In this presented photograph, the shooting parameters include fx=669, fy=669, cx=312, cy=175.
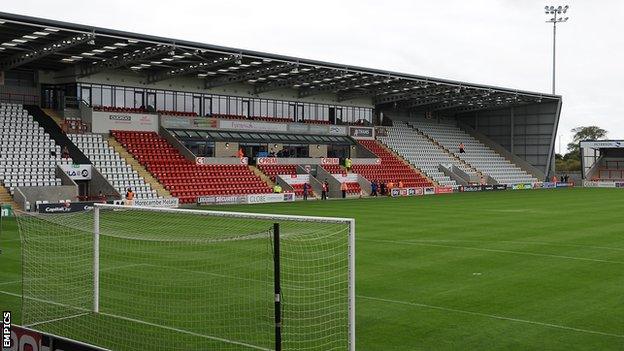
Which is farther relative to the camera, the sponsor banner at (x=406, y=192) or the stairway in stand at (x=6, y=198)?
the sponsor banner at (x=406, y=192)

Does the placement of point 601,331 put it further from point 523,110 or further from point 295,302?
point 523,110

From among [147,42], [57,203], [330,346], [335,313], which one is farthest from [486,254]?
[147,42]

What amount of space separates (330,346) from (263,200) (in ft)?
111

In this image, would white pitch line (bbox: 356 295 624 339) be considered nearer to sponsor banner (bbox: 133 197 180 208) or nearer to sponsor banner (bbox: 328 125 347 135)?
sponsor banner (bbox: 133 197 180 208)

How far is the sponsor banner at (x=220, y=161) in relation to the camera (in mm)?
46562

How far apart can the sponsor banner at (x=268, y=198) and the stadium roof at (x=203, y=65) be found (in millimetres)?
8808

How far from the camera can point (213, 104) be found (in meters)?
52.8

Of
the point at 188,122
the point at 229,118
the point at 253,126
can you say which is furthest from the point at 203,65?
the point at 253,126

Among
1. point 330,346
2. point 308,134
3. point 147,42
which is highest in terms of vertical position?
point 147,42

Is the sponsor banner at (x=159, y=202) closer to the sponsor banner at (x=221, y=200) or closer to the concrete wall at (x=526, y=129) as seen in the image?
the sponsor banner at (x=221, y=200)

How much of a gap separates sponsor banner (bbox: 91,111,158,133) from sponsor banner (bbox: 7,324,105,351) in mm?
37153

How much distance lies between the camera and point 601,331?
10.8 meters

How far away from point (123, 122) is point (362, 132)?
24319mm

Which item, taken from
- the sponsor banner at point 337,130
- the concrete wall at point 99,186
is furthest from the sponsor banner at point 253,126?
the concrete wall at point 99,186
